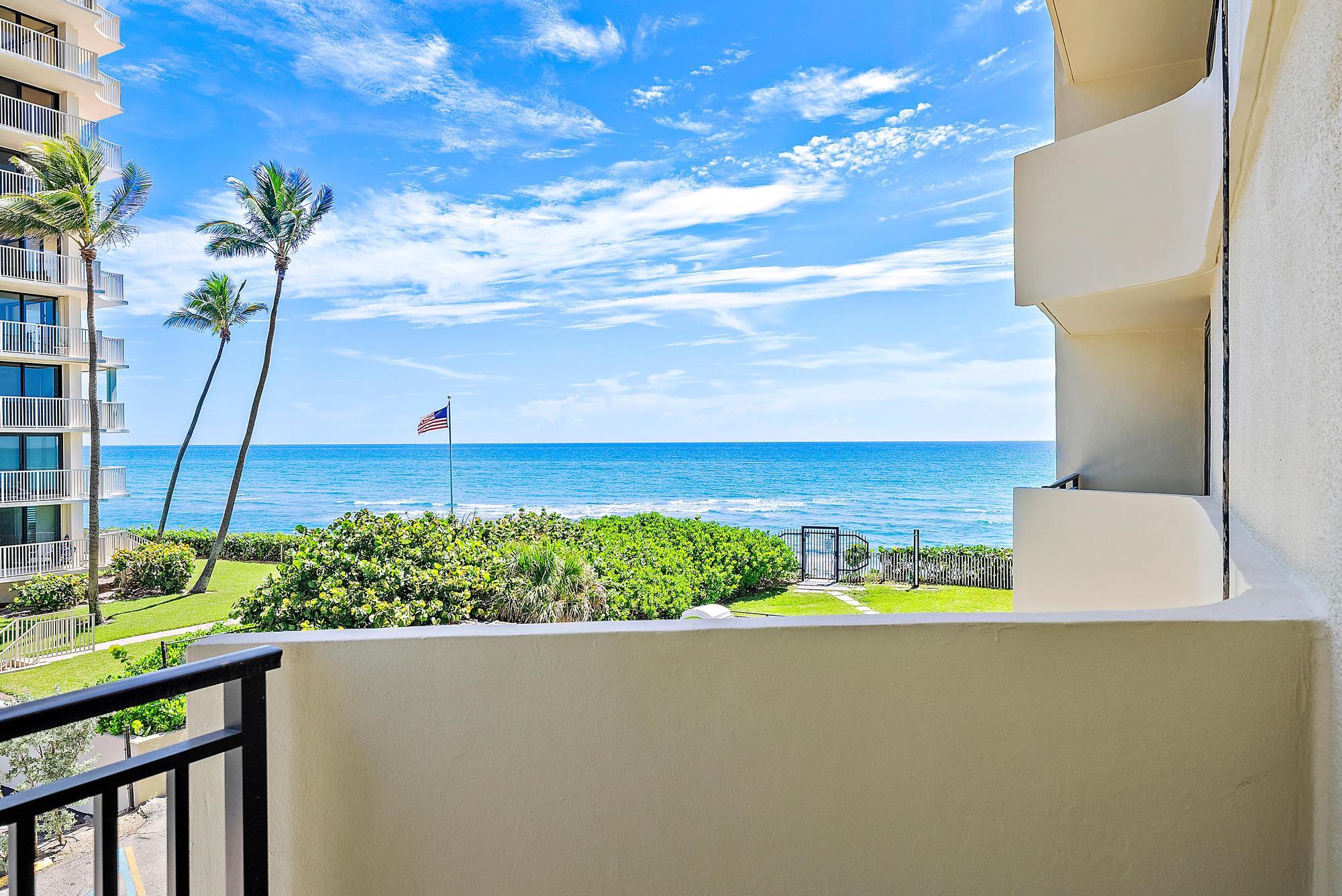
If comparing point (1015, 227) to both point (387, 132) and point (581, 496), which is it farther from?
point (387, 132)

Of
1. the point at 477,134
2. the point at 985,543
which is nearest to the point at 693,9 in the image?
the point at 477,134

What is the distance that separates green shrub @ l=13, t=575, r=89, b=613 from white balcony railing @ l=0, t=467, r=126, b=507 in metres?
1.70

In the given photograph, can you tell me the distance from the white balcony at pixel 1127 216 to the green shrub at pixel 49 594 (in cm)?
→ 1969

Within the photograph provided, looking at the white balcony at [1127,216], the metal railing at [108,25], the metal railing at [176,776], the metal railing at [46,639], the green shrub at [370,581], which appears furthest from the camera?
the metal railing at [108,25]

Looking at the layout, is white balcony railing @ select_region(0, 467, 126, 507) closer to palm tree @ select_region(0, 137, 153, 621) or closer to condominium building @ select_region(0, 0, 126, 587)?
condominium building @ select_region(0, 0, 126, 587)

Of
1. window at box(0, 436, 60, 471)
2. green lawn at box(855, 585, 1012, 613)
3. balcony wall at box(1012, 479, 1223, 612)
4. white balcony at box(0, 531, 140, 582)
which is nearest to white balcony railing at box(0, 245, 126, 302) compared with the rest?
window at box(0, 436, 60, 471)

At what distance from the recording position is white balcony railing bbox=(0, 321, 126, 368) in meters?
15.6

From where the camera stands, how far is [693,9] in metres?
45.2

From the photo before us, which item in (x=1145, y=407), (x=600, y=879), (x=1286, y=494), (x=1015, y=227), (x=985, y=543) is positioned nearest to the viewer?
(x=600, y=879)

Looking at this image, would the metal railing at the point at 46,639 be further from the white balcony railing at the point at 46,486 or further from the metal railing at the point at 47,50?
the metal railing at the point at 47,50

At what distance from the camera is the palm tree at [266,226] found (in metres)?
19.6

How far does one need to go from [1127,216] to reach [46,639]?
667 inches

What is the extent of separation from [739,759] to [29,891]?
1.12 m

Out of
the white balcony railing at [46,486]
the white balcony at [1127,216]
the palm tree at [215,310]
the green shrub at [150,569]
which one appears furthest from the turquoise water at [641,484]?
the white balcony at [1127,216]
